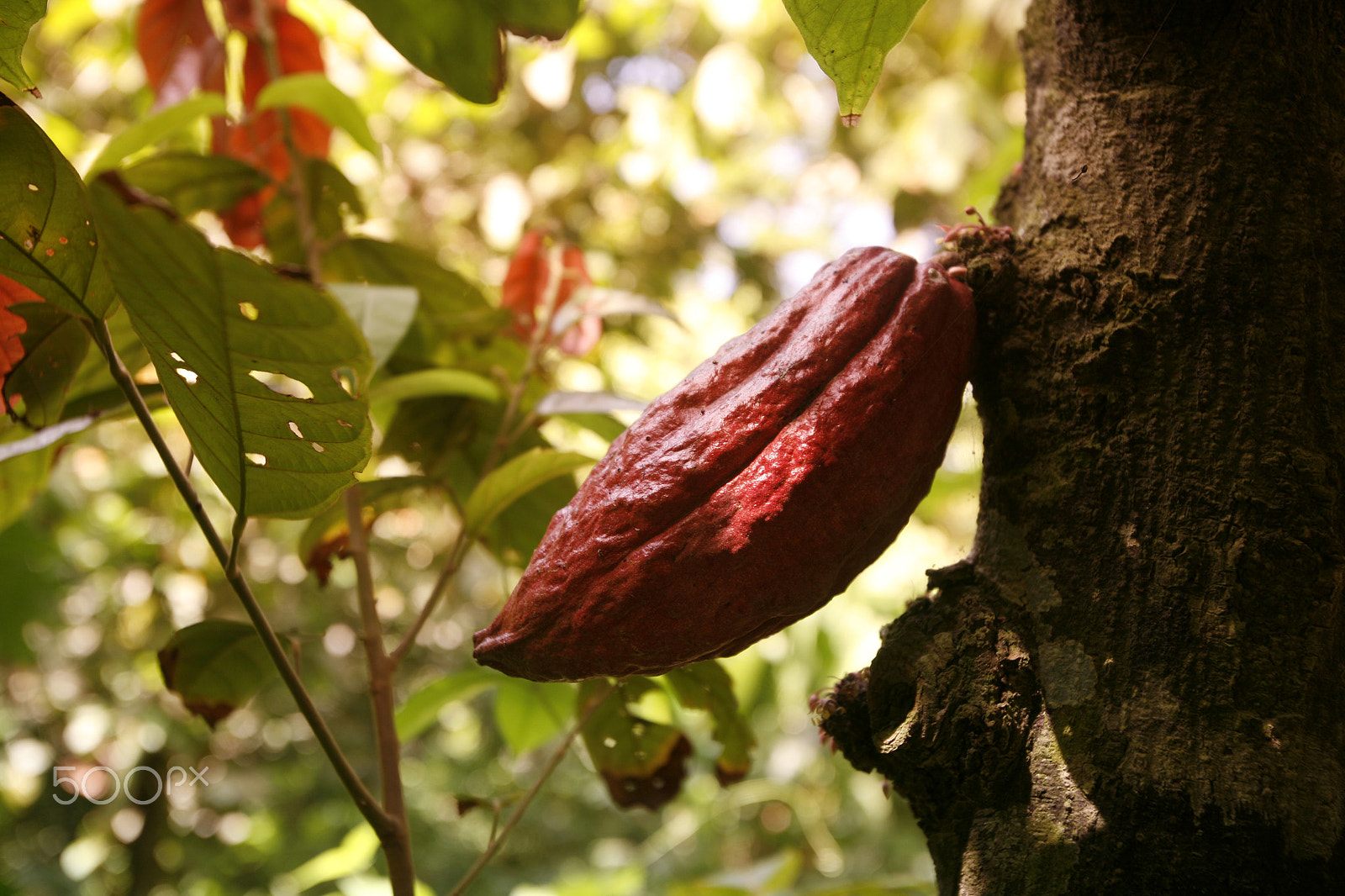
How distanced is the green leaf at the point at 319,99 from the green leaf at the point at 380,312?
0.26 metres

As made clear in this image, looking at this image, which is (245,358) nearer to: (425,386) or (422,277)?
(425,386)

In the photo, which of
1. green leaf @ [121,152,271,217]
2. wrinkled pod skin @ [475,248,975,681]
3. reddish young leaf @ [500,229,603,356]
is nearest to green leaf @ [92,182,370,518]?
wrinkled pod skin @ [475,248,975,681]

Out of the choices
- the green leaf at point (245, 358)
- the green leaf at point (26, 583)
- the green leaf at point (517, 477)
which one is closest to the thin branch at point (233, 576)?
the green leaf at point (245, 358)

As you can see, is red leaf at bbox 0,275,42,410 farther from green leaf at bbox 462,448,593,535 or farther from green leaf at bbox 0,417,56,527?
green leaf at bbox 462,448,593,535

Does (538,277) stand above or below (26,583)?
above

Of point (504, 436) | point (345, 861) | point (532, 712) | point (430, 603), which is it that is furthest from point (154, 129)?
point (345, 861)

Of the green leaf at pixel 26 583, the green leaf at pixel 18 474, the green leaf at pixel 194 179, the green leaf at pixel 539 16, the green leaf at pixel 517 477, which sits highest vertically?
the green leaf at pixel 539 16

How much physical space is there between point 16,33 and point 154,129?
423 mm

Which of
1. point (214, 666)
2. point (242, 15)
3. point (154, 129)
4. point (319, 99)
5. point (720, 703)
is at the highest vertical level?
point (242, 15)

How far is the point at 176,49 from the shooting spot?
1347 millimetres

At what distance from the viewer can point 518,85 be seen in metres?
4.02

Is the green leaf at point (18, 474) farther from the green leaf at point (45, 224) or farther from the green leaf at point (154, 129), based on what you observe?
the green leaf at point (45, 224)

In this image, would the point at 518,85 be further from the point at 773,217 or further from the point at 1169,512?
the point at 1169,512

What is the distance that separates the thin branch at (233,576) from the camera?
1.81 ft
